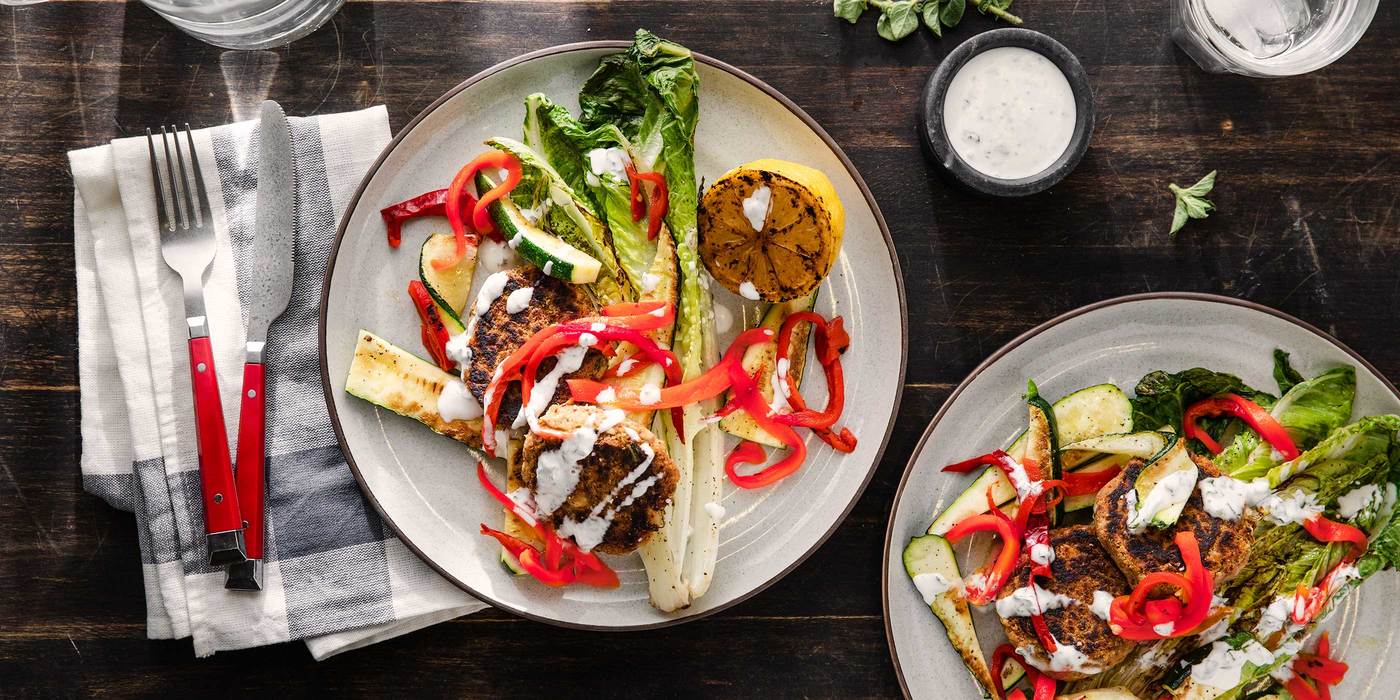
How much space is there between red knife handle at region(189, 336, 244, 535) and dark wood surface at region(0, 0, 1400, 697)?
52 centimetres

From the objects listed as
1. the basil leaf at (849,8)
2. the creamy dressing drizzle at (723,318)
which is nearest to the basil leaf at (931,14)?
the basil leaf at (849,8)

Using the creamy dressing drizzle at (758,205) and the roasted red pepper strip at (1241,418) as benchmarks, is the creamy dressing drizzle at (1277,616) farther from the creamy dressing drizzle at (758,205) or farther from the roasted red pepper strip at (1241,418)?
the creamy dressing drizzle at (758,205)

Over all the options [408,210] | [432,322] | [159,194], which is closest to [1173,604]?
[432,322]

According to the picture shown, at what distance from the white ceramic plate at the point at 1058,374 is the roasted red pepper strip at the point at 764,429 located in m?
0.40

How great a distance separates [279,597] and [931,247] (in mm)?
2739

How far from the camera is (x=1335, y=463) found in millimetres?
3295

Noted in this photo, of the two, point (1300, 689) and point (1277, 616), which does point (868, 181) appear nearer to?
point (1277, 616)

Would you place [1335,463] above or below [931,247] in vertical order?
below

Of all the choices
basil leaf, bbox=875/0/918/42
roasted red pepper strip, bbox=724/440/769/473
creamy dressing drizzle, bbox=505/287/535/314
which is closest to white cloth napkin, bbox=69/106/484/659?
creamy dressing drizzle, bbox=505/287/535/314

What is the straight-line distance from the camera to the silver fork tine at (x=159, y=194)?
3.26 meters

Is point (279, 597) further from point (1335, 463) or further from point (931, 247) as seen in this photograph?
point (1335, 463)

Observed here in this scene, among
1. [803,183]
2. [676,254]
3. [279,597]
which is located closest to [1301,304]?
[803,183]

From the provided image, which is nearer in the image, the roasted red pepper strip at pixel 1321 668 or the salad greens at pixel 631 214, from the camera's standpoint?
the salad greens at pixel 631 214

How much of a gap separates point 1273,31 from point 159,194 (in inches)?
163
